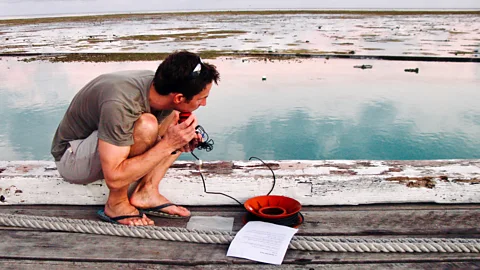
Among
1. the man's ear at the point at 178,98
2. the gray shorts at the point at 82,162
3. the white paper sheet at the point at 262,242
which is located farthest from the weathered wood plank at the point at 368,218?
the man's ear at the point at 178,98

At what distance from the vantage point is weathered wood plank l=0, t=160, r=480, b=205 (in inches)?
105

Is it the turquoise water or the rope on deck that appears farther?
the turquoise water

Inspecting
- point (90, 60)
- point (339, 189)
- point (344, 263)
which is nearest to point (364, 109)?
point (339, 189)

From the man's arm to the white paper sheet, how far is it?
1.87 ft

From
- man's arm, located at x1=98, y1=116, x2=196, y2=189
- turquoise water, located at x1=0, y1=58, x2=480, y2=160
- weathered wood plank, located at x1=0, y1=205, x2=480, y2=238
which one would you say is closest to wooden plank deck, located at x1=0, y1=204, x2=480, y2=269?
weathered wood plank, located at x1=0, y1=205, x2=480, y2=238

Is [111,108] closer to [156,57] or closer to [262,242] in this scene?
[262,242]

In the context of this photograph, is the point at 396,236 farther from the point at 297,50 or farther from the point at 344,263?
the point at 297,50

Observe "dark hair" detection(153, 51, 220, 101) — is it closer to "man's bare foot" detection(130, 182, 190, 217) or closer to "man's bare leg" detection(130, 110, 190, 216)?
"man's bare leg" detection(130, 110, 190, 216)

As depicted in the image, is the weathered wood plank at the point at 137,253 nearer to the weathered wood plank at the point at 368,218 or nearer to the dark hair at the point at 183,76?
the weathered wood plank at the point at 368,218

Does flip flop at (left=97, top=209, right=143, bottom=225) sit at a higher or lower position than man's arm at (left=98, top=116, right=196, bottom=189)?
lower

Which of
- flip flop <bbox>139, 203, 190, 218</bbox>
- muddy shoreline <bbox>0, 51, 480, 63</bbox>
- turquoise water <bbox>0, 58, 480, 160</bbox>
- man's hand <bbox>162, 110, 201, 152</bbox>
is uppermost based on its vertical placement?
man's hand <bbox>162, 110, 201, 152</bbox>

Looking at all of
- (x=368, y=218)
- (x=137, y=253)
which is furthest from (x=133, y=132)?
(x=368, y=218)

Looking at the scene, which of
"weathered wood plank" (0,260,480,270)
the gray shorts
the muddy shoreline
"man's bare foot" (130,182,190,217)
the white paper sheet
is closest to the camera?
"weathered wood plank" (0,260,480,270)

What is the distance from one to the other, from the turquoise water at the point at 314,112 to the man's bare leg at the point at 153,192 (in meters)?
2.74
